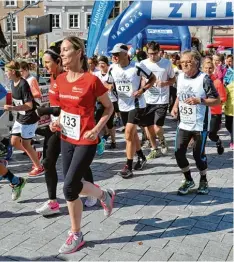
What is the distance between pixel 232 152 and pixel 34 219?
4.28 m

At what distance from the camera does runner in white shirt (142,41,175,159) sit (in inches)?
256

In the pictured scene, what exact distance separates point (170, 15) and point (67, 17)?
40.8 meters

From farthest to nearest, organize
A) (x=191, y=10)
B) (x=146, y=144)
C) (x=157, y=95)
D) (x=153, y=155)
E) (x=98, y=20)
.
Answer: (x=98, y=20)
(x=191, y=10)
(x=146, y=144)
(x=157, y=95)
(x=153, y=155)

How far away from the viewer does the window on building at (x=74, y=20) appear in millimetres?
46500

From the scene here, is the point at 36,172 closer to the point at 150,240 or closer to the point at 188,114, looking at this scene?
the point at 188,114

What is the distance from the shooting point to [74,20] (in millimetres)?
46688

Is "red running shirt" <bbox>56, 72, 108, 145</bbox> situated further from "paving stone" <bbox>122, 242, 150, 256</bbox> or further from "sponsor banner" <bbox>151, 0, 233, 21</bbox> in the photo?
"sponsor banner" <bbox>151, 0, 233, 21</bbox>

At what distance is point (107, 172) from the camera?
576 cm

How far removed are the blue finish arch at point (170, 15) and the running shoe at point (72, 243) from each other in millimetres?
5596

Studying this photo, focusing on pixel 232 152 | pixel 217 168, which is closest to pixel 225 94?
pixel 232 152

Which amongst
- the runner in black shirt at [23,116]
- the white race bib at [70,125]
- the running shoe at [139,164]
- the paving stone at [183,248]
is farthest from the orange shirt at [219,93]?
the white race bib at [70,125]

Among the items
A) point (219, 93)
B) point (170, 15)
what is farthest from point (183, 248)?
point (170, 15)

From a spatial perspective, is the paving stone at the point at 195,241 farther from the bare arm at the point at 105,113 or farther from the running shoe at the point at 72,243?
the bare arm at the point at 105,113

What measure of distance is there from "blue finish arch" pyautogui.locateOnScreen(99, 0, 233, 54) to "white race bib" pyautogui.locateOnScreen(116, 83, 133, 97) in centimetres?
292
